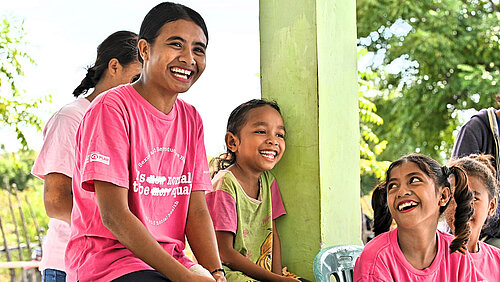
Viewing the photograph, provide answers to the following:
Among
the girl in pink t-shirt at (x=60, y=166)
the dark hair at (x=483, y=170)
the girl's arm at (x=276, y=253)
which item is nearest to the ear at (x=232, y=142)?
the girl's arm at (x=276, y=253)

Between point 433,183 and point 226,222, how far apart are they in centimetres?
85

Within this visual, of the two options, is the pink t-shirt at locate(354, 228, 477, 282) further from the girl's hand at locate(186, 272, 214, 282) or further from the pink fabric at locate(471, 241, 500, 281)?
the girl's hand at locate(186, 272, 214, 282)

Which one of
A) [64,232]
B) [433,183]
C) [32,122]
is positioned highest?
[32,122]

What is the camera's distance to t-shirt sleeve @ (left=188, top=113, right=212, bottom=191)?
6.60ft

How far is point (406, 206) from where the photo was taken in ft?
7.67

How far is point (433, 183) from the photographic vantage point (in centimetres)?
239

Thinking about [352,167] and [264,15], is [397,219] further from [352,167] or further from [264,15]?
[264,15]

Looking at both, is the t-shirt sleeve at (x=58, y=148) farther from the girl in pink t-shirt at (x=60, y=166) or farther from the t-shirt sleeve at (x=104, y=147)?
the t-shirt sleeve at (x=104, y=147)

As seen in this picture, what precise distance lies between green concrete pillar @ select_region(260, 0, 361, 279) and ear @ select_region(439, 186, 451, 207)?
0.38m

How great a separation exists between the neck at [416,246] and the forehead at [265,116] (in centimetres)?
70

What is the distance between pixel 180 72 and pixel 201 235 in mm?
541

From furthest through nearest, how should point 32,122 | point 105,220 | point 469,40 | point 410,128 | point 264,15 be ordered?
point 410,128 → point 469,40 → point 32,122 → point 264,15 → point 105,220

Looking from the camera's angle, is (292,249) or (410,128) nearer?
(292,249)

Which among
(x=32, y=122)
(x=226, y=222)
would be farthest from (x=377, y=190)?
(x=32, y=122)
